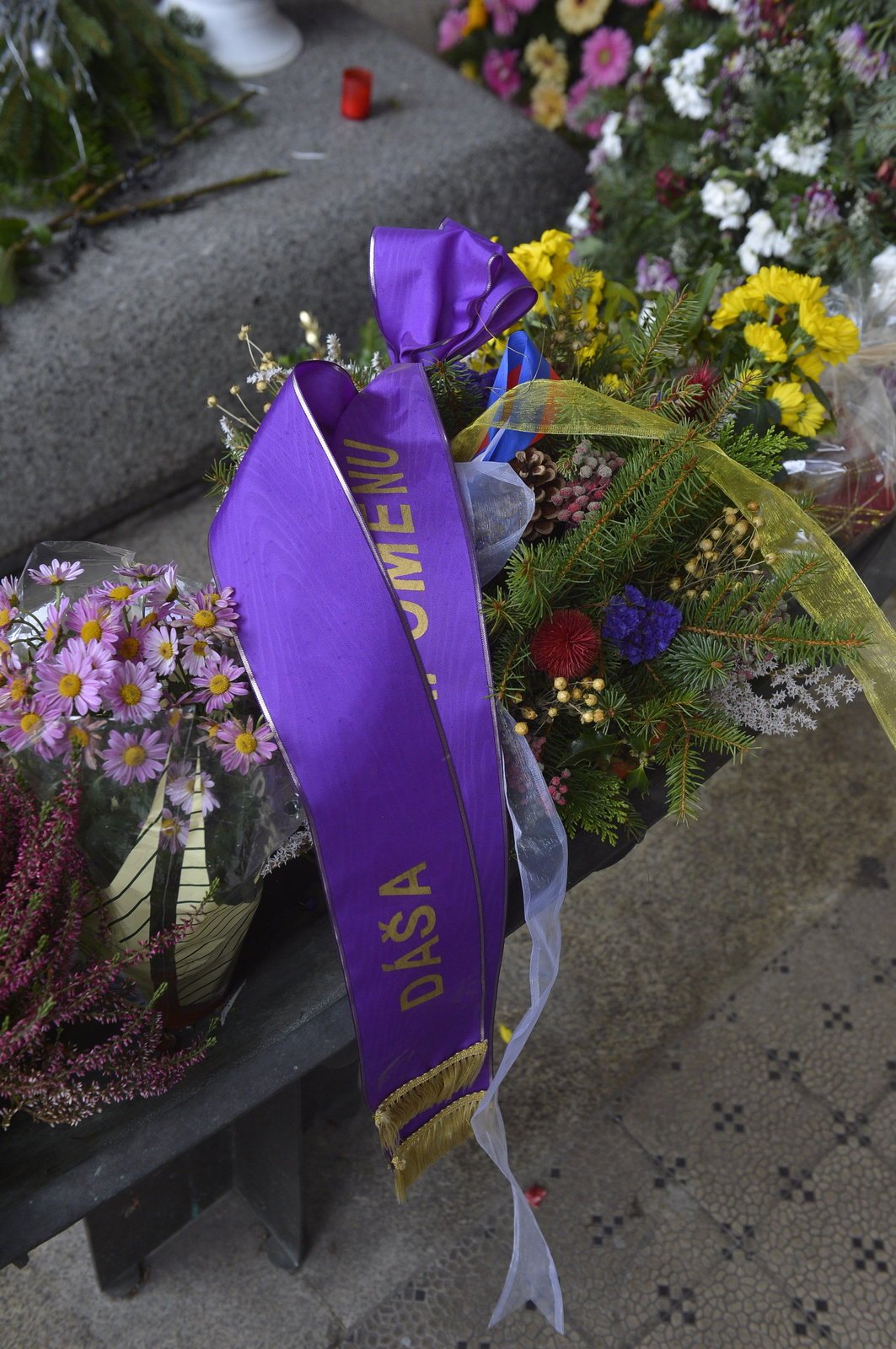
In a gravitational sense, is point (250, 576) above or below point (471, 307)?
below

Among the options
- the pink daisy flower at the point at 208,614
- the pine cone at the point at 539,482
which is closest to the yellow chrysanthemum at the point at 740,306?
the pine cone at the point at 539,482

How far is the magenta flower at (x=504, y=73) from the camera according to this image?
3418 millimetres

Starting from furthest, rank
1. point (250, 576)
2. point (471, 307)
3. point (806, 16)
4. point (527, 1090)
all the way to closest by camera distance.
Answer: point (806, 16), point (527, 1090), point (471, 307), point (250, 576)

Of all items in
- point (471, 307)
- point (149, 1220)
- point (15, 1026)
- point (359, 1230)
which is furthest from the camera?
point (359, 1230)

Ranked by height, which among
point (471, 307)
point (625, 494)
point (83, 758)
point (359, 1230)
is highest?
point (471, 307)

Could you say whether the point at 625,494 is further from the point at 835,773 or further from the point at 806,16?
the point at 806,16

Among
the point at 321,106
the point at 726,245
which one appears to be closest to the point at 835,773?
the point at 726,245

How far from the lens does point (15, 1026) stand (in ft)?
3.05

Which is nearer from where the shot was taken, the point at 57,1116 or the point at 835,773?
the point at 57,1116

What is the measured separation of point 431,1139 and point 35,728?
698mm

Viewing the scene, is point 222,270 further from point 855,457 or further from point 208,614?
point 208,614

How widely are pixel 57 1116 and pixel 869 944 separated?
1.62m

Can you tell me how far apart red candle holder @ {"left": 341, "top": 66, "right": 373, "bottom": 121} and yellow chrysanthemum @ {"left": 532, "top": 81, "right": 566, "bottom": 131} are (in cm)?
56

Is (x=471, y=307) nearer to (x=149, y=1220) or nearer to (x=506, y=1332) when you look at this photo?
(x=149, y=1220)
